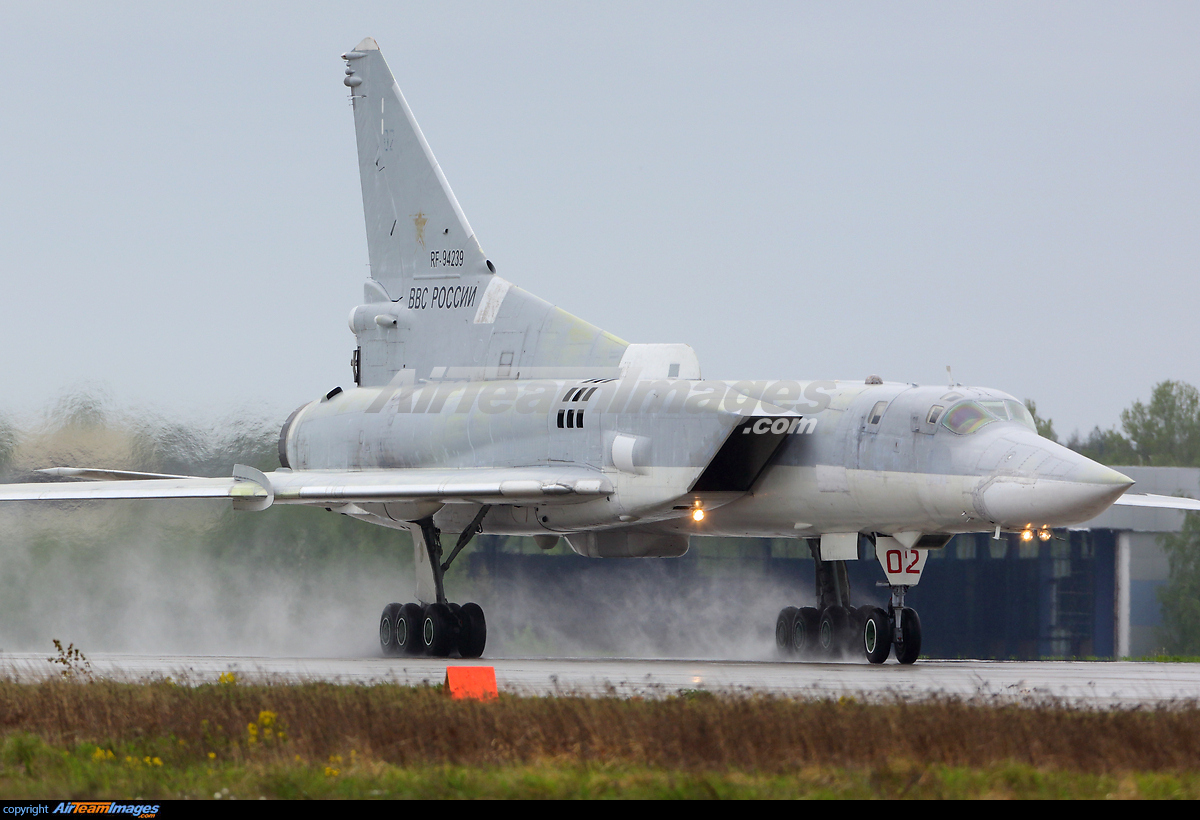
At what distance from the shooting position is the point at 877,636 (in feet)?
54.4

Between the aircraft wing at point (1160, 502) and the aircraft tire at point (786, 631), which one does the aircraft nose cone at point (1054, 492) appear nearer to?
the aircraft wing at point (1160, 502)

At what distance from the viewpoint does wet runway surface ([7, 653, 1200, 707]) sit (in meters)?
12.1

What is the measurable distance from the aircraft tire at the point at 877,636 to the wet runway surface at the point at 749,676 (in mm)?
198

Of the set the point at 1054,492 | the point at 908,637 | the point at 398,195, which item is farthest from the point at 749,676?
the point at 398,195

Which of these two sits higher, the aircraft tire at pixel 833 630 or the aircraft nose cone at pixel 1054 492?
the aircraft nose cone at pixel 1054 492

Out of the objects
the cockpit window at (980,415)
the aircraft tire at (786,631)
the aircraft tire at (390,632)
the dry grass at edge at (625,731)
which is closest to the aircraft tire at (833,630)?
the aircraft tire at (786,631)

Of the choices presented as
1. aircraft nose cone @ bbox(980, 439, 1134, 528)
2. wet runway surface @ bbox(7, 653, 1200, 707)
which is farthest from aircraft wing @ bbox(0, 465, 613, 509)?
aircraft nose cone @ bbox(980, 439, 1134, 528)

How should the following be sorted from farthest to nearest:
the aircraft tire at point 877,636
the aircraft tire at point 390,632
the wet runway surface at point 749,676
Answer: the aircraft tire at point 390,632 → the aircraft tire at point 877,636 → the wet runway surface at point 749,676

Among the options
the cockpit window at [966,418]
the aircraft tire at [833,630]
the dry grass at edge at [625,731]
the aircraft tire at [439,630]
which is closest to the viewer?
the dry grass at edge at [625,731]

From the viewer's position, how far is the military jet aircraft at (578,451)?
624 inches

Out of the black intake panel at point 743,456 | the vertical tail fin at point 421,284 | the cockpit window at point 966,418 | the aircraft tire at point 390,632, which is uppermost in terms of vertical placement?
the vertical tail fin at point 421,284

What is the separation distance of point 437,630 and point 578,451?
2826 millimetres
